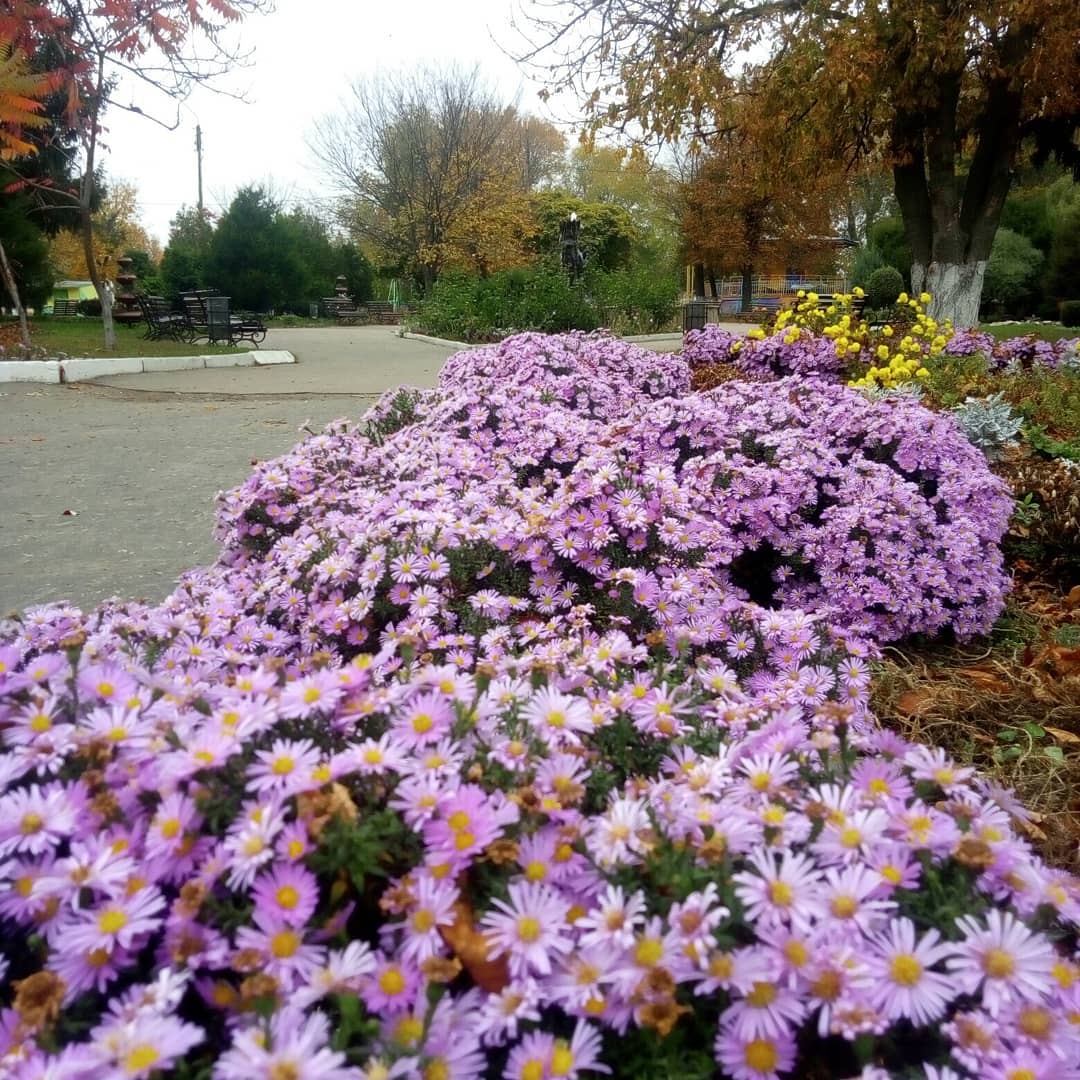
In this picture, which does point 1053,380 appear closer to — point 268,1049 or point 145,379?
point 268,1049

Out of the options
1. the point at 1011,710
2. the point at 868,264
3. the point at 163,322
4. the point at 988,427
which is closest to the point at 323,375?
the point at 163,322

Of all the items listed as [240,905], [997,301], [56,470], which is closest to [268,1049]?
[240,905]

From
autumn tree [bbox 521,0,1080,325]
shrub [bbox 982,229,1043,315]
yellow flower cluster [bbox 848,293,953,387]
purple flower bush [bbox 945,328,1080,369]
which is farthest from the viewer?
shrub [bbox 982,229,1043,315]

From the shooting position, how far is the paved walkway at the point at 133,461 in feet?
12.2

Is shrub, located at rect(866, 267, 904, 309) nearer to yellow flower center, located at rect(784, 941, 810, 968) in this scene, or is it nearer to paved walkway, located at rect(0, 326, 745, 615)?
paved walkway, located at rect(0, 326, 745, 615)

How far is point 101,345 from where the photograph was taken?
17.1m

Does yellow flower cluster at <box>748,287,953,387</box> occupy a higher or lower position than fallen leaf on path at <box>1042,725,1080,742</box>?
higher

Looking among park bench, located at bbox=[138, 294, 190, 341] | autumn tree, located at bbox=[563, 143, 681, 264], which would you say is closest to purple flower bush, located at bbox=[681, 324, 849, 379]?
park bench, located at bbox=[138, 294, 190, 341]

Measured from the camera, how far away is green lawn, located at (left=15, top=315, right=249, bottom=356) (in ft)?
51.8

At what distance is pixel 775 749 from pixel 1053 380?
6247mm

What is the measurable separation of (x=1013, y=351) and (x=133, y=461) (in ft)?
24.2

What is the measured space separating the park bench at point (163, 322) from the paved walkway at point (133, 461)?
22.6 feet

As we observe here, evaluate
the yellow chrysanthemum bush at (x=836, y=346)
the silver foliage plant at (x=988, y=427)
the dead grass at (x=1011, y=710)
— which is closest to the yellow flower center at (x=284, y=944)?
the dead grass at (x=1011, y=710)

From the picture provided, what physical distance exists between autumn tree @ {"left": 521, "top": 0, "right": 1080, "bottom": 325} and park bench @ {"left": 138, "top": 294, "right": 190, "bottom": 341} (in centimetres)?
1110
